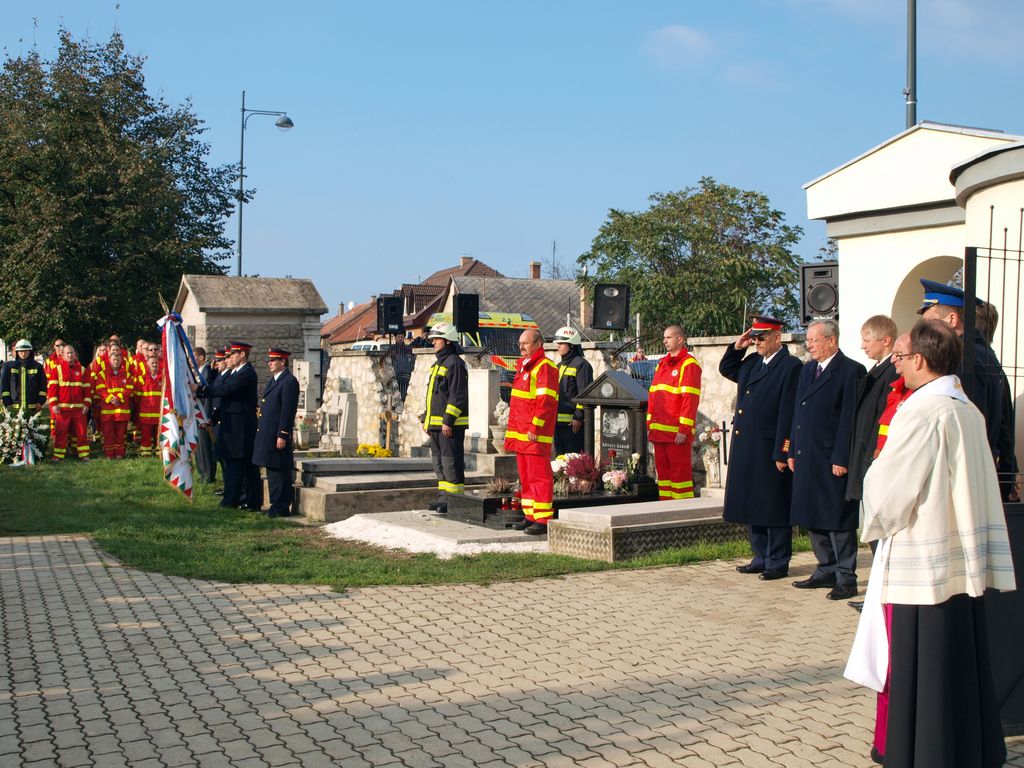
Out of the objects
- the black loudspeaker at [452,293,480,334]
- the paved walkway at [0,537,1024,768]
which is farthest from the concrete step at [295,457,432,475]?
the paved walkway at [0,537,1024,768]

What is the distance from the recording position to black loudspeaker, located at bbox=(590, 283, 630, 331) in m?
15.0

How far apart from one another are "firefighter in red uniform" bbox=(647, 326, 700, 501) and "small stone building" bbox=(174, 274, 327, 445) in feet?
38.4

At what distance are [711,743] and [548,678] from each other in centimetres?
122

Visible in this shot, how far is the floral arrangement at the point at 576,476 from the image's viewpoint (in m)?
11.2

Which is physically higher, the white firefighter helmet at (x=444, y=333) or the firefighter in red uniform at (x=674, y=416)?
the white firefighter helmet at (x=444, y=333)

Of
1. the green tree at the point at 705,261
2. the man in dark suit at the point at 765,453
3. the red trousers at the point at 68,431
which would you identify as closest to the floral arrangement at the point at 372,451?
the red trousers at the point at 68,431

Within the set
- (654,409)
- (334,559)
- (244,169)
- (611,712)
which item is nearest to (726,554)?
(654,409)

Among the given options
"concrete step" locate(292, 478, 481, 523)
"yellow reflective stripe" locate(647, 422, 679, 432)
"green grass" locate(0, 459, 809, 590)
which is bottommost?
"green grass" locate(0, 459, 809, 590)

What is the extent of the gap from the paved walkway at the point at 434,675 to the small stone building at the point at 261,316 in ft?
45.7

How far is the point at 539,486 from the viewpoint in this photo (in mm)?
10328

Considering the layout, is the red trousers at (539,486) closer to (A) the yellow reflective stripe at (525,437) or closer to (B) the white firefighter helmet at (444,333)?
(A) the yellow reflective stripe at (525,437)

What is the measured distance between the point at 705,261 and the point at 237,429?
2889 centimetres

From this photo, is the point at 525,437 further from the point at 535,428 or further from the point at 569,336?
the point at 569,336

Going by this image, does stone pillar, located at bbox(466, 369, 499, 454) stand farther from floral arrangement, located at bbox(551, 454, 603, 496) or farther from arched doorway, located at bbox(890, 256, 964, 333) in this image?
arched doorway, located at bbox(890, 256, 964, 333)
